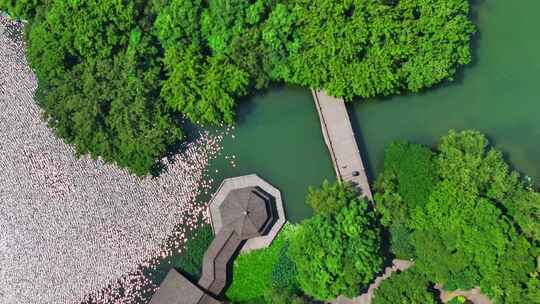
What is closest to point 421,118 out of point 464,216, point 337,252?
point 464,216

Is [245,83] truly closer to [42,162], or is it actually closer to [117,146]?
[117,146]

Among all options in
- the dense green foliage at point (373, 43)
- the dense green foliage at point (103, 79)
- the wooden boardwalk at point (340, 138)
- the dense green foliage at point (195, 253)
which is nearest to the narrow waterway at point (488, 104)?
the wooden boardwalk at point (340, 138)

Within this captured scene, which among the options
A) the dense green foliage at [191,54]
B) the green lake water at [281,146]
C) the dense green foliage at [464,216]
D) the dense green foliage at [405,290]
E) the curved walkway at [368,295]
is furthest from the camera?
the green lake water at [281,146]

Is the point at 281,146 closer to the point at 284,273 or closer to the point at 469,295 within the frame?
the point at 284,273

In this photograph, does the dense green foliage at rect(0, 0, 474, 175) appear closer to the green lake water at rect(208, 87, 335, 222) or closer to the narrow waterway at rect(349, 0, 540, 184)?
the green lake water at rect(208, 87, 335, 222)

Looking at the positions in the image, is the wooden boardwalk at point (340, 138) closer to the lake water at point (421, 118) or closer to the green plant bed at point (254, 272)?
the lake water at point (421, 118)
